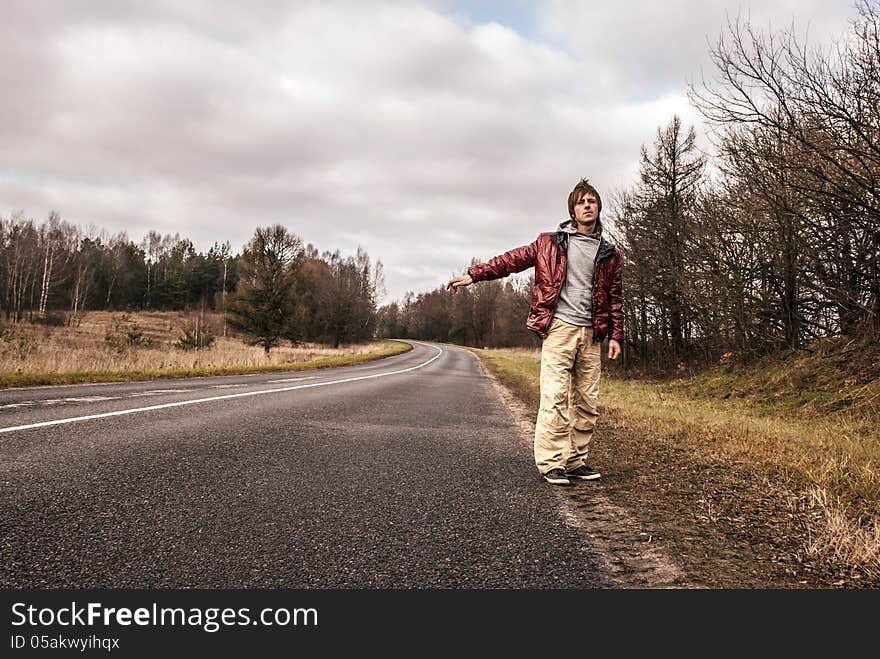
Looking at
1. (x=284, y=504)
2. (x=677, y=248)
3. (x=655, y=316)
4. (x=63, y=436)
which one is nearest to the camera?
(x=284, y=504)

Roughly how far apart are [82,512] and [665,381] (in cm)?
1685

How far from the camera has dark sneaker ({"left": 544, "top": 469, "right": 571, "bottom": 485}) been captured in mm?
3704

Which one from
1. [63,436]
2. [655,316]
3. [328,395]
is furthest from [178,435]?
[655,316]

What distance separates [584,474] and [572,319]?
1162 mm

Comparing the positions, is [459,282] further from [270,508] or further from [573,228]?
[270,508]

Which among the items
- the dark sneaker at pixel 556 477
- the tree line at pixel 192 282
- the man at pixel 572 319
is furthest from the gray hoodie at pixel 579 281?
the tree line at pixel 192 282

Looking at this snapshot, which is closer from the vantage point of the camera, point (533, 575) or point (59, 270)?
point (533, 575)

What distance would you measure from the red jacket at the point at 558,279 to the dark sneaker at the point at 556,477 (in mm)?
983

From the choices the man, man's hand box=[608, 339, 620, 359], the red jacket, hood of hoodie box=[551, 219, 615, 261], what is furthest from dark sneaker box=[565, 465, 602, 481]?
hood of hoodie box=[551, 219, 615, 261]

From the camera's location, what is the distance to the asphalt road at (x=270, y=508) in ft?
6.57

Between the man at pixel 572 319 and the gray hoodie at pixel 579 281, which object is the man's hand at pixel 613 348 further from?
the gray hoodie at pixel 579 281

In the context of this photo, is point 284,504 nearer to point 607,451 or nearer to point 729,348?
point 607,451

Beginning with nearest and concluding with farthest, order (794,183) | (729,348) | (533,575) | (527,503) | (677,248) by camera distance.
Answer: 1. (533,575)
2. (527,503)
3. (794,183)
4. (729,348)
5. (677,248)

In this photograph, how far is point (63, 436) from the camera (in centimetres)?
450
